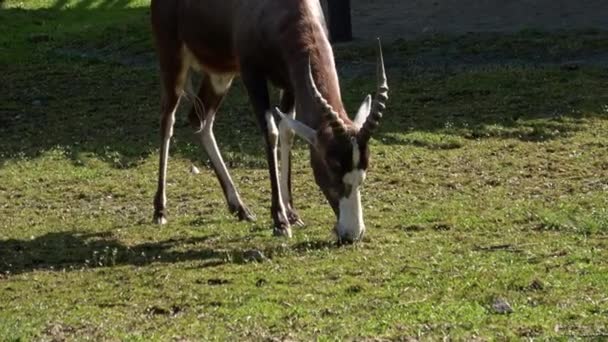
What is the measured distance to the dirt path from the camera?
2256cm

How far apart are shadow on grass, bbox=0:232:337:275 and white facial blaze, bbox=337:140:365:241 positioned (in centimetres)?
16

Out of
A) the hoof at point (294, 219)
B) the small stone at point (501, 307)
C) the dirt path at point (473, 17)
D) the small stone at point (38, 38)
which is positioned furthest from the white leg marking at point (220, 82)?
the small stone at point (38, 38)

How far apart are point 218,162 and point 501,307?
173 inches

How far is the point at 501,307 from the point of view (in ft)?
23.9

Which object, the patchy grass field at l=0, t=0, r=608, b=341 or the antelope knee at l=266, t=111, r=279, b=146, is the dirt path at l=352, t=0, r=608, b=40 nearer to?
the patchy grass field at l=0, t=0, r=608, b=341

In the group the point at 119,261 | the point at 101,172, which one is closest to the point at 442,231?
the point at 119,261

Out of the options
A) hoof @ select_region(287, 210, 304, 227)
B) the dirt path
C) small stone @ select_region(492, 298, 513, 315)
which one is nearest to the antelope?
hoof @ select_region(287, 210, 304, 227)

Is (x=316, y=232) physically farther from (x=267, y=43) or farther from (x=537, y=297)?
(x=537, y=297)

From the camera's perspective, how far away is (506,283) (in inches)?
309

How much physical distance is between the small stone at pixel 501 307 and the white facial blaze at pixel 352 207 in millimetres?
1773

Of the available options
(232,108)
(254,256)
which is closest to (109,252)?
(254,256)

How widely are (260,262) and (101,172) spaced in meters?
4.57

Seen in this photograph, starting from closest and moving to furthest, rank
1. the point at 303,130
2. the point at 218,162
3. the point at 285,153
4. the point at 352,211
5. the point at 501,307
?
the point at 501,307 < the point at 352,211 < the point at 303,130 < the point at 285,153 < the point at 218,162

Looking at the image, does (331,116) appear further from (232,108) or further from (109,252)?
(232,108)
